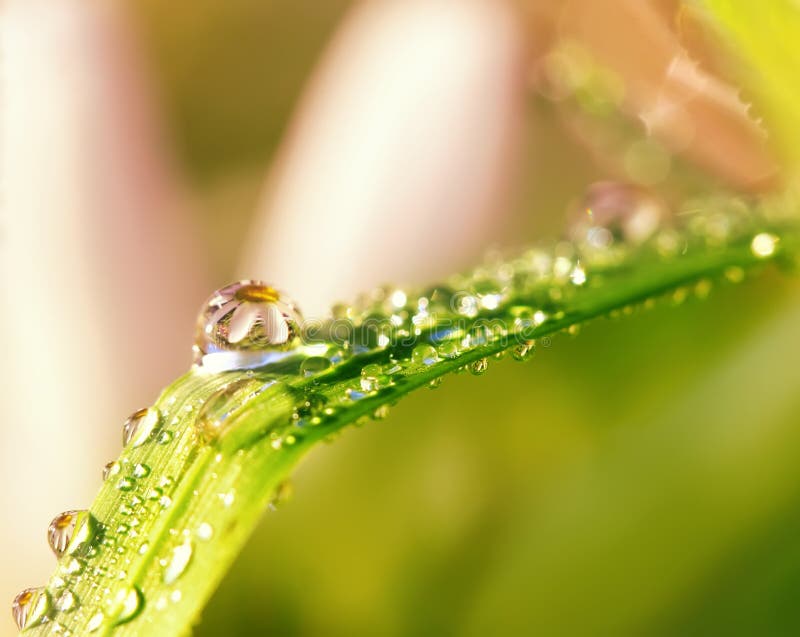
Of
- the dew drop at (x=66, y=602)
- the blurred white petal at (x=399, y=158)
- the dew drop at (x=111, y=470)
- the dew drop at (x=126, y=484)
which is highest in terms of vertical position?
the blurred white petal at (x=399, y=158)

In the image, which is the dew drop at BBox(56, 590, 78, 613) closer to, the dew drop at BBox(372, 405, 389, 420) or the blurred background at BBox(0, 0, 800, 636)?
the dew drop at BBox(372, 405, 389, 420)

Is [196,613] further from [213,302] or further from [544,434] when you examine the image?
[544,434]

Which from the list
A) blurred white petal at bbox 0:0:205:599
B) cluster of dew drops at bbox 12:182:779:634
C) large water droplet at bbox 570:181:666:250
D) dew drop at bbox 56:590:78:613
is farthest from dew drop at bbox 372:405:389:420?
blurred white petal at bbox 0:0:205:599

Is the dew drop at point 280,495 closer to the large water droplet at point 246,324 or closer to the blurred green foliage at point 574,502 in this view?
the large water droplet at point 246,324

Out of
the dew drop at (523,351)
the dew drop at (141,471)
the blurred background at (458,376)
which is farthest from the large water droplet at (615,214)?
the dew drop at (141,471)

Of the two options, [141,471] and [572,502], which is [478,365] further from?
[572,502]

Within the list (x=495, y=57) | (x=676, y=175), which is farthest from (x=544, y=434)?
(x=495, y=57)
